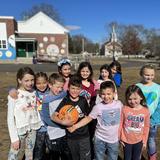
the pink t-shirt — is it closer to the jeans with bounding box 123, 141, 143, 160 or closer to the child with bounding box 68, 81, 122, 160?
the child with bounding box 68, 81, 122, 160

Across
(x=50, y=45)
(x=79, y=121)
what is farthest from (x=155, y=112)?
(x=50, y=45)

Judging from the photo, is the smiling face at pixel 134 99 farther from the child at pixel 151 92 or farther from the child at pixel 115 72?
the child at pixel 115 72

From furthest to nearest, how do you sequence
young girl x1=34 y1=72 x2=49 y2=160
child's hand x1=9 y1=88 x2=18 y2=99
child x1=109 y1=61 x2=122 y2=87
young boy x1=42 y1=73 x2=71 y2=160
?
1. child x1=109 y1=61 x2=122 y2=87
2. young girl x1=34 y1=72 x2=49 y2=160
3. young boy x1=42 y1=73 x2=71 y2=160
4. child's hand x1=9 y1=88 x2=18 y2=99

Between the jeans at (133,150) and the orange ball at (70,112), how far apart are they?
83 centimetres

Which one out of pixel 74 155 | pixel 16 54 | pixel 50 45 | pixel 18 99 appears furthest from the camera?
pixel 50 45

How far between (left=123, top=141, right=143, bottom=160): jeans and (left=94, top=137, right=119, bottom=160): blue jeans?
0.48ft

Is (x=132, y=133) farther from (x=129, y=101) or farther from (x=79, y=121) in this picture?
(x=79, y=121)

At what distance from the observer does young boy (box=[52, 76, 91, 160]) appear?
143 inches

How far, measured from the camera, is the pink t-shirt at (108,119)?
11.9ft

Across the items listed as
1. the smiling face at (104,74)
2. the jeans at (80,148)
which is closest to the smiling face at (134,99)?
the jeans at (80,148)

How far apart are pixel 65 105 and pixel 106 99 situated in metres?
0.56

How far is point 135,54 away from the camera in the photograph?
88.8 meters

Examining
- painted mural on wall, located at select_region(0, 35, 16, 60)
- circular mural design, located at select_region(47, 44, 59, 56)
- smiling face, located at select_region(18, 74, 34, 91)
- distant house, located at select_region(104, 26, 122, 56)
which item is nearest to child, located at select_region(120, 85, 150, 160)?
smiling face, located at select_region(18, 74, 34, 91)

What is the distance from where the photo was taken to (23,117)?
3.59 m
